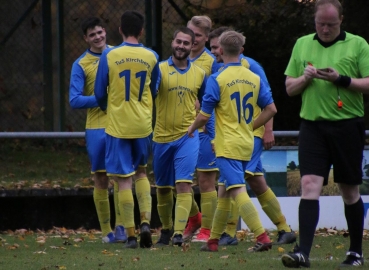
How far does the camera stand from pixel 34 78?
14.8 metres

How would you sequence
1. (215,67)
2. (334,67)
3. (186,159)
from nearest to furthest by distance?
(334,67) → (186,159) → (215,67)

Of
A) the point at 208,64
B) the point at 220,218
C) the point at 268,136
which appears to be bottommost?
the point at 220,218

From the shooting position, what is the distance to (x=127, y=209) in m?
9.29

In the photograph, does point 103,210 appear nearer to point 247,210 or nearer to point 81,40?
point 247,210

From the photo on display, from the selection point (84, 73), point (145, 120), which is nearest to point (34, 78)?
point (84, 73)

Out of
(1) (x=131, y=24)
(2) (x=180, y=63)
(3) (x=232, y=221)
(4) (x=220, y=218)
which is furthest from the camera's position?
(3) (x=232, y=221)

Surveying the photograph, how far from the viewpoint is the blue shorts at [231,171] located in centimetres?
844

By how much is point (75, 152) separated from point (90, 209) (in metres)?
1.45

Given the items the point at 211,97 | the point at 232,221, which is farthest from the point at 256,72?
the point at 232,221

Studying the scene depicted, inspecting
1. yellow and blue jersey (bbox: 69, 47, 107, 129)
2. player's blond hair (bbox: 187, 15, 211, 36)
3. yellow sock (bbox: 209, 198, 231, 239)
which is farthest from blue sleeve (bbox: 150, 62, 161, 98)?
yellow sock (bbox: 209, 198, 231, 239)

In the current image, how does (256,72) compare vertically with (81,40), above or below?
below

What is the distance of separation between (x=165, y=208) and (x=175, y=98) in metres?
1.08

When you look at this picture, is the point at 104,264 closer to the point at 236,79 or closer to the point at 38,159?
the point at 236,79

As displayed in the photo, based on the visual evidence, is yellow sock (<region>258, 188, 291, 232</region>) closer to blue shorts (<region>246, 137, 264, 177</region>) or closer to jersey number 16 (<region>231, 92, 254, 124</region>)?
blue shorts (<region>246, 137, 264, 177</region>)
